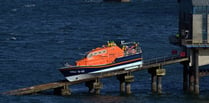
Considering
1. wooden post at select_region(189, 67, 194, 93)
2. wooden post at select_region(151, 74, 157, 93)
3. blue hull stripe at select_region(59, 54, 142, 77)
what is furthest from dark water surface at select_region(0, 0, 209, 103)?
blue hull stripe at select_region(59, 54, 142, 77)

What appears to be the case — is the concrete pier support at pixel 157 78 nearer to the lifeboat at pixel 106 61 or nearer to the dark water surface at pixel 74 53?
the dark water surface at pixel 74 53

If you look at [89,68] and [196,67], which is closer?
[89,68]

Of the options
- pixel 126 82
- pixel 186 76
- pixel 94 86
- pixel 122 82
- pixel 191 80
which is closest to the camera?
pixel 94 86

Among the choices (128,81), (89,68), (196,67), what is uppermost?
(89,68)

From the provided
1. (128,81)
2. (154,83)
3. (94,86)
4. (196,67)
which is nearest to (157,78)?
(154,83)

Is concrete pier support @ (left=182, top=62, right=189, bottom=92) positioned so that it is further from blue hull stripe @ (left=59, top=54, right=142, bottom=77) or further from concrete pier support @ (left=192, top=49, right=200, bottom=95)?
blue hull stripe @ (left=59, top=54, right=142, bottom=77)

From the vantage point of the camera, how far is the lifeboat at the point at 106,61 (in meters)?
102

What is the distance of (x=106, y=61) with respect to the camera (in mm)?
103250

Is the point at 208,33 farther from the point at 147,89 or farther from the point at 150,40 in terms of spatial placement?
the point at 150,40

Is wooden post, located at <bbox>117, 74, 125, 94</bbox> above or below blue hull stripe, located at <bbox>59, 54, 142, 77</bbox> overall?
below

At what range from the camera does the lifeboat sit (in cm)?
10194

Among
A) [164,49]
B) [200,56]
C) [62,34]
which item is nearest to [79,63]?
[200,56]

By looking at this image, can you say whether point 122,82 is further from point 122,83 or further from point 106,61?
point 106,61

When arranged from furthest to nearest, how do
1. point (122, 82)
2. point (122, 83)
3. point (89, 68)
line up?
point (122, 83) → point (122, 82) → point (89, 68)
